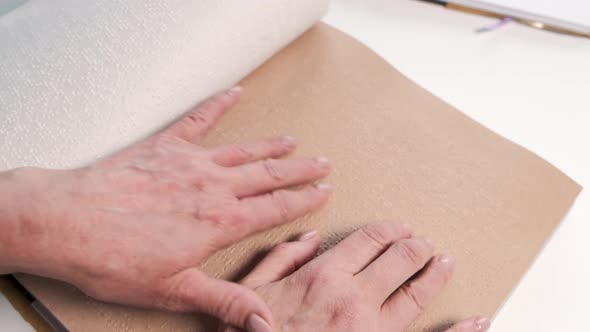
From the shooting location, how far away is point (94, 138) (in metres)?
0.74

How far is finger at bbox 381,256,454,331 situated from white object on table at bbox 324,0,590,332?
131mm

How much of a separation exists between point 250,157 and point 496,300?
0.41m

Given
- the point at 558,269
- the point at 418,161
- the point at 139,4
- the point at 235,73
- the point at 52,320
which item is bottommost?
the point at 558,269

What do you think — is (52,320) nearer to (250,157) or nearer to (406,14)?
(250,157)

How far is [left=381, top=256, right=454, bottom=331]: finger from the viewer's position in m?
0.66

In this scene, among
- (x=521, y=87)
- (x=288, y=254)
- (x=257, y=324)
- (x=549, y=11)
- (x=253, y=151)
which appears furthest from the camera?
(x=549, y=11)

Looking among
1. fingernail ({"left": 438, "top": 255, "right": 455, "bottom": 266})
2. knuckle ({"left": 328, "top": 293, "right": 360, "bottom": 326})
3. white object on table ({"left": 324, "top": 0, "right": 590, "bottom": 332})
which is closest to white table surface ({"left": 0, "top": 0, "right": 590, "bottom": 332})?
white object on table ({"left": 324, "top": 0, "right": 590, "bottom": 332})

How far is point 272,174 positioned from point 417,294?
0.26 m

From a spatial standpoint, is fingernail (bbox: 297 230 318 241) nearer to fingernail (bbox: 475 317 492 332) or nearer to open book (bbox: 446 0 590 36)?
fingernail (bbox: 475 317 492 332)

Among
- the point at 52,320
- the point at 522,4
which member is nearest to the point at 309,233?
the point at 52,320

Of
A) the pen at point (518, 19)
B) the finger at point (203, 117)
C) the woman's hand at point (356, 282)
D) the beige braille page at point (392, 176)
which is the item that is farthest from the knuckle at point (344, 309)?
the pen at point (518, 19)

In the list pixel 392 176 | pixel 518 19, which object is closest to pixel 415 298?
pixel 392 176

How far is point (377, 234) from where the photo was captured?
73 centimetres

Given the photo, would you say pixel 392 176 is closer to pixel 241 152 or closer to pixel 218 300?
pixel 241 152
